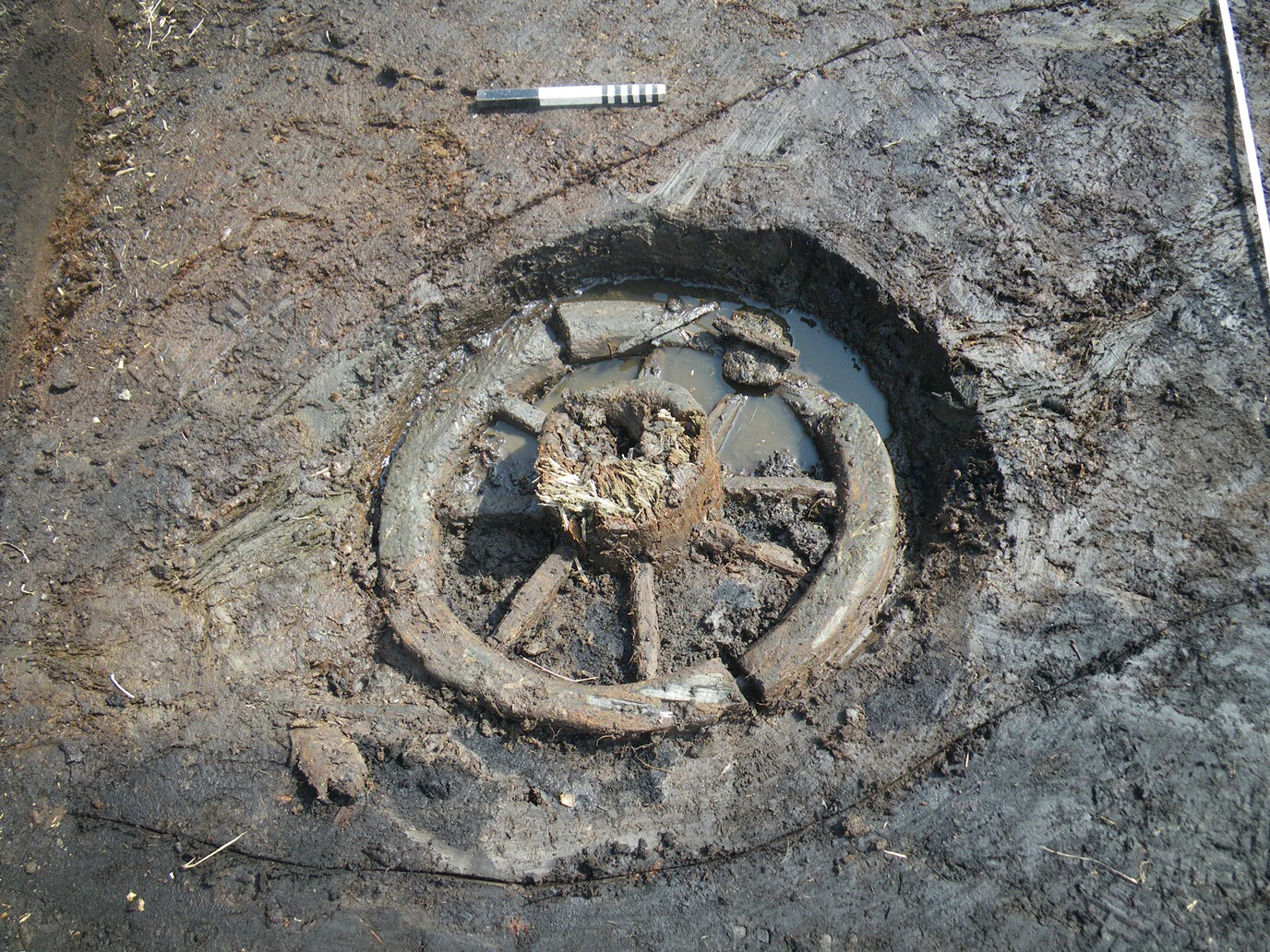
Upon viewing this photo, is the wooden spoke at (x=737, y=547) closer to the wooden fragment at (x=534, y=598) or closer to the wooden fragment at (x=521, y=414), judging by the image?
the wooden fragment at (x=534, y=598)

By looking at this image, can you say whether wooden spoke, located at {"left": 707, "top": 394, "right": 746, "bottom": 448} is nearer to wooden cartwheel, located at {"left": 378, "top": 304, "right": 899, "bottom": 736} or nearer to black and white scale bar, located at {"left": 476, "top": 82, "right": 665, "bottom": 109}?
wooden cartwheel, located at {"left": 378, "top": 304, "right": 899, "bottom": 736}

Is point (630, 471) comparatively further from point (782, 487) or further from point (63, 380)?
point (63, 380)

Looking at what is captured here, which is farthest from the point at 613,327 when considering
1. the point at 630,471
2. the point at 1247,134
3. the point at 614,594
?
the point at 1247,134

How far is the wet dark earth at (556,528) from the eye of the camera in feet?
10.6

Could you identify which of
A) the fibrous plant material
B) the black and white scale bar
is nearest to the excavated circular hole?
the fibrous plant material

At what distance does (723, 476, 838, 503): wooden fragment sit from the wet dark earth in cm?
12

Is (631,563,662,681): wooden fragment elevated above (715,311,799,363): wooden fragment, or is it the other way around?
(715,311,799,363): wooden fragment

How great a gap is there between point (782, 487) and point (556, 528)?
3.70 ft

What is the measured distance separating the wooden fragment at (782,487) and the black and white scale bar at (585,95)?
2.21m

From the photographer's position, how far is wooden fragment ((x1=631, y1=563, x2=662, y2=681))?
386 cm

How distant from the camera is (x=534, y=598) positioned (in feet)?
13.2

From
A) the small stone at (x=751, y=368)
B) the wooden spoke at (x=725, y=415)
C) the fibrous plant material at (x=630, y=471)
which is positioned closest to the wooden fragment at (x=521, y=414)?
the fibrous plant material at (x=630, y=471)

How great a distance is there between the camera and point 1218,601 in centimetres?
342

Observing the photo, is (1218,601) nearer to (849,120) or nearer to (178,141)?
(849,120)
